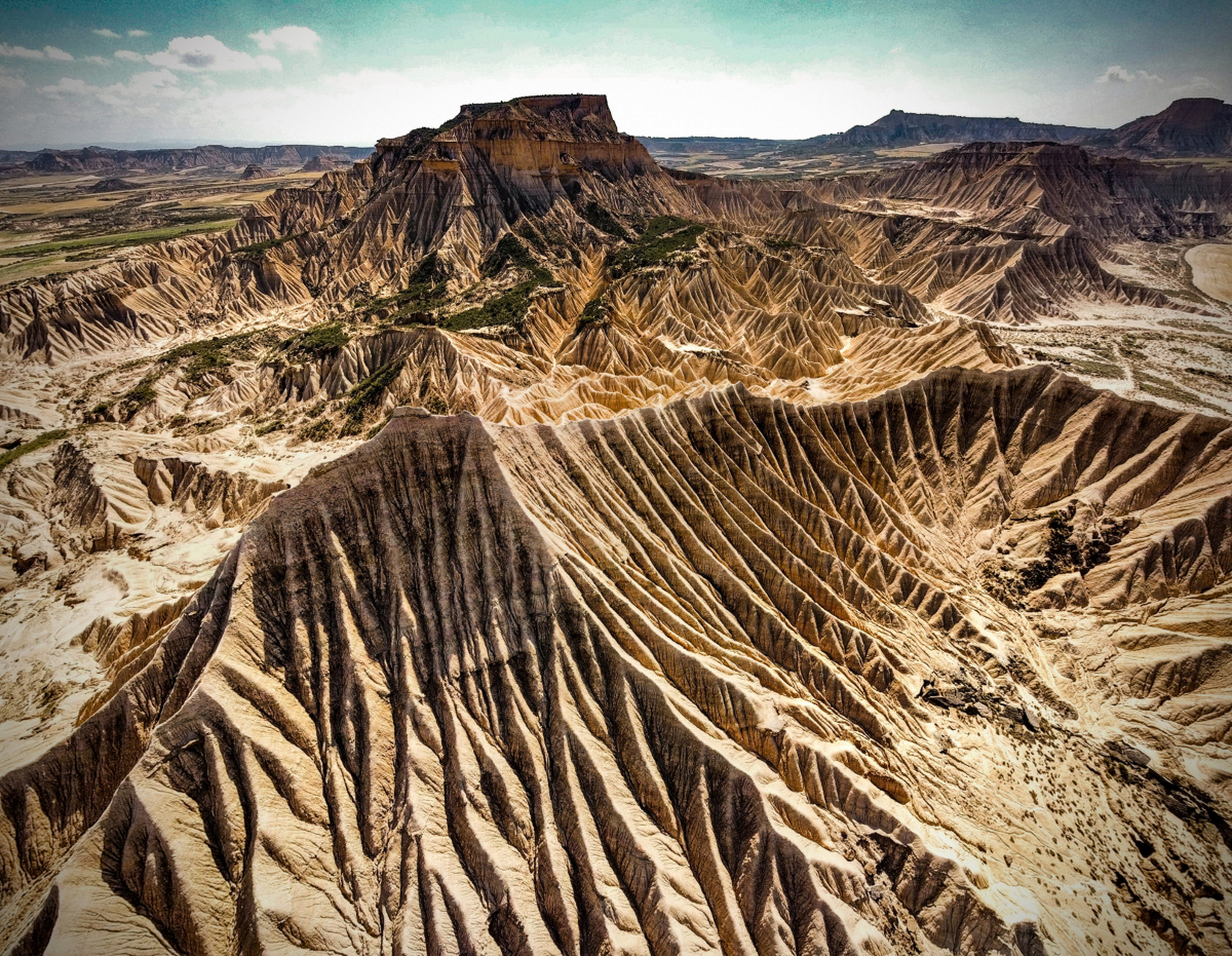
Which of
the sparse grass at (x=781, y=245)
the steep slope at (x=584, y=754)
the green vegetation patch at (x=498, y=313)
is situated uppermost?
the sparse grass at (x=781, y=245)

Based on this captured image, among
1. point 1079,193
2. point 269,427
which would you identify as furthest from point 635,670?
point 1079,193

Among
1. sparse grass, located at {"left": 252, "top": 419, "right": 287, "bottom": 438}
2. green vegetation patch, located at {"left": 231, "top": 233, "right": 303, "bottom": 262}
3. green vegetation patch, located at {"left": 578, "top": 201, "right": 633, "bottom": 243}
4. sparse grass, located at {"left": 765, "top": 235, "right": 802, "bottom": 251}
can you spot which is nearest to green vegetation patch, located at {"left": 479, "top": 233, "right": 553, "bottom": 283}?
green vegetation patch, located at {"left": 578, "top": 201, "right": 633, "bottom": 243}

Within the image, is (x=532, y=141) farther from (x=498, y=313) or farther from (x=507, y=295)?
(x=498, y=313)

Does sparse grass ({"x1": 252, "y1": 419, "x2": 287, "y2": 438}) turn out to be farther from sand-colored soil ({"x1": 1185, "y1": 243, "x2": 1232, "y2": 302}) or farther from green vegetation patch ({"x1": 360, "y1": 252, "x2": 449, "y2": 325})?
sand-colored soil ({"x1": 1185, "y1": 243, "x2": 1232, "y2": 302})

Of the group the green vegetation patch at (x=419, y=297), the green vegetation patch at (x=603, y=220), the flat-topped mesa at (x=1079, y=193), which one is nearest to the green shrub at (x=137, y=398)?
the green vegetation patch at (x=419, y=297)

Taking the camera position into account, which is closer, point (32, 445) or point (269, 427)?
point (32, 445)

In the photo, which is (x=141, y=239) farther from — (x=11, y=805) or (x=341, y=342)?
(x=11, y=805)

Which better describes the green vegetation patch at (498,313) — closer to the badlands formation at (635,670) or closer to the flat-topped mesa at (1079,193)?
the badlands formation at (635,670)
